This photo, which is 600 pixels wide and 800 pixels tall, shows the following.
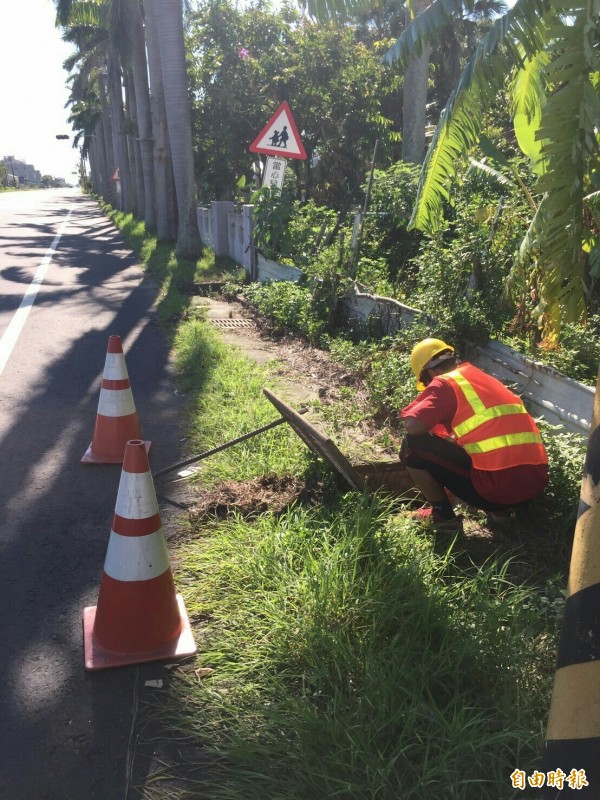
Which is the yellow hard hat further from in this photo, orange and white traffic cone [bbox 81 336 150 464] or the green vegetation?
orange and white traffic cone [bbox 81 336 150 464]

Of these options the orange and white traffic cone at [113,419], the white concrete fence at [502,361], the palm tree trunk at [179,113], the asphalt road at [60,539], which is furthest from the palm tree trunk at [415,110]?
the orange and white traffic cone at [113,419]

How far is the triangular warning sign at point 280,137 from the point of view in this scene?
33.1 feet

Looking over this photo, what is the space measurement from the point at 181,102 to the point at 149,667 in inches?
527

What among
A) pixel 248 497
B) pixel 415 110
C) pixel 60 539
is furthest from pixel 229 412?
pixel 415 110

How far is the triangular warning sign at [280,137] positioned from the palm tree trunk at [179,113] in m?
4.90

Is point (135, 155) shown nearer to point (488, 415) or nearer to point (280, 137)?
point (280, 137)

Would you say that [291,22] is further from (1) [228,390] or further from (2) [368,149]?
(1) [228,390]

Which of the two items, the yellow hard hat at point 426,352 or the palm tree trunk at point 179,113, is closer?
the yellow hard hat at point 426,352

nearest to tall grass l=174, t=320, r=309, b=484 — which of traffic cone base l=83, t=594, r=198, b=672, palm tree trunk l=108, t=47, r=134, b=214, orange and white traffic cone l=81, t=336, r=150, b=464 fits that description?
orange and white traffic cone l=81, t=336, r=150, b=464

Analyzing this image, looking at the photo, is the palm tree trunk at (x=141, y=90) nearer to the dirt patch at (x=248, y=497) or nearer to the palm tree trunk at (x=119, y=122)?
the palm tree trunk at (x=119, y=122)

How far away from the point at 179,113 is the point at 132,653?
1339 cm

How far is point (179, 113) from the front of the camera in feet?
46.8

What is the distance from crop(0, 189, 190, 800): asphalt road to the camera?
2.44 meters

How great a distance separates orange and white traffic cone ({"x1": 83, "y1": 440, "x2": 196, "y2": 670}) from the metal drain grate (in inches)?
257
